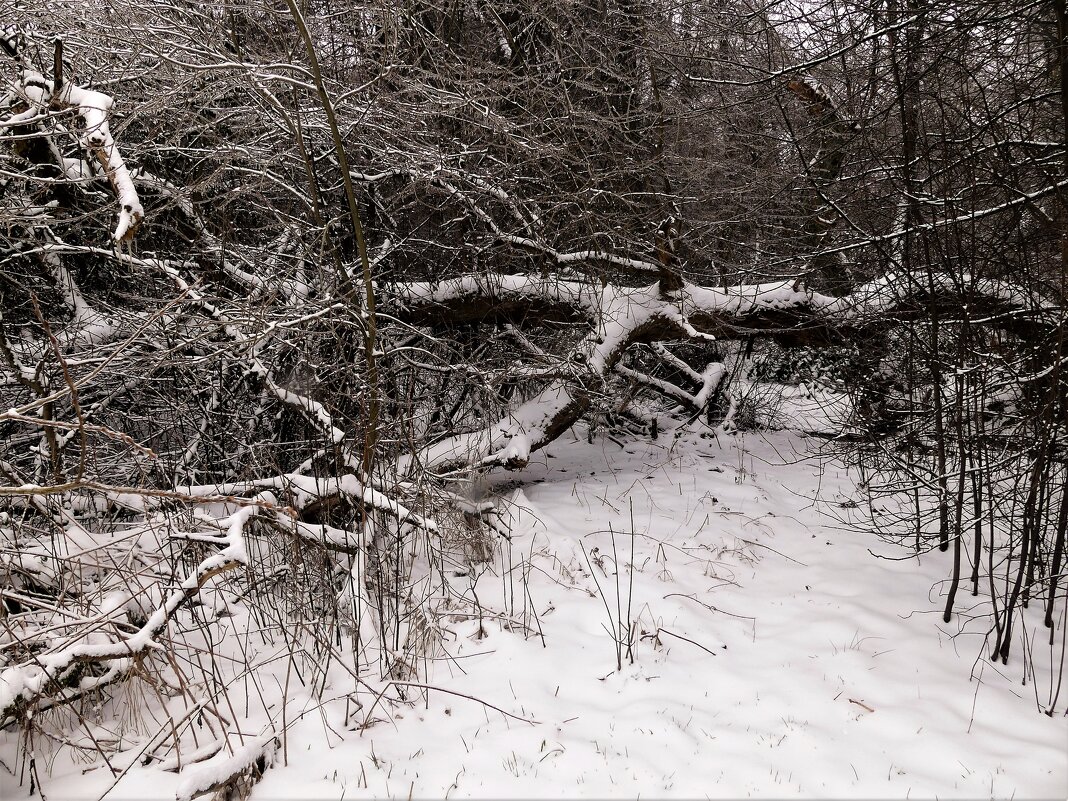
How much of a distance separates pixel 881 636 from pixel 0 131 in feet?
18.1

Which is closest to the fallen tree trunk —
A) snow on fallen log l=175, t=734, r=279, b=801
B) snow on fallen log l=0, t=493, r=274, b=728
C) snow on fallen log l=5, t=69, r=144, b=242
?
snow on fallen log l=0, t=493, r=274, b=728

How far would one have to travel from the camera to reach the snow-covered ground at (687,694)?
2.69 metres

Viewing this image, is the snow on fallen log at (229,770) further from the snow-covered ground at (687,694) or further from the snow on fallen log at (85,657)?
the snow on fallen log at (85,657)

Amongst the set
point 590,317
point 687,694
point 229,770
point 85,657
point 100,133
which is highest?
point 100,133

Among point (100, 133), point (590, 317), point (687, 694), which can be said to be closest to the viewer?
point (100, 133)

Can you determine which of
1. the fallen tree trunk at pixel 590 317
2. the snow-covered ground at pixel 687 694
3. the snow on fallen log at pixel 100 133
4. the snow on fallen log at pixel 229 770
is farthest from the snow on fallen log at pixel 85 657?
the fallen tree trunk at pixel 590 317

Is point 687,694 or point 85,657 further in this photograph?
point 687,694

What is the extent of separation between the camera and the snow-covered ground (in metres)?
2.69

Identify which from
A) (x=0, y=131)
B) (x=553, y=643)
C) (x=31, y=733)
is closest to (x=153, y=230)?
(x=0, y=131)

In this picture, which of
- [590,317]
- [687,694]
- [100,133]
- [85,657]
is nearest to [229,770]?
[85,657]

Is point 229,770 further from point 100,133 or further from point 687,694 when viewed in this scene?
point 100,133

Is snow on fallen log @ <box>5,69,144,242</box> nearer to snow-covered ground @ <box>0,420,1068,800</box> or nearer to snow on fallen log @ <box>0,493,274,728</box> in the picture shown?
snow on fallen log @ <box>0,493,274,728</box>

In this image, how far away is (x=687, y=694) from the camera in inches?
127

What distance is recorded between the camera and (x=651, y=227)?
20.9 ft
